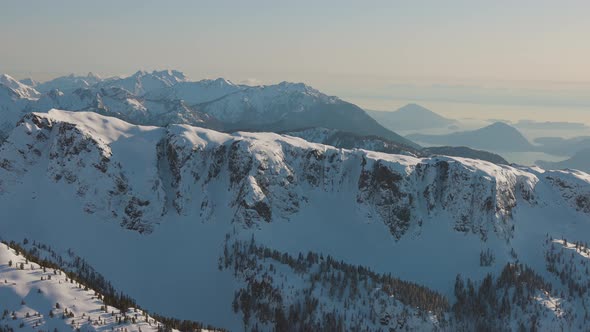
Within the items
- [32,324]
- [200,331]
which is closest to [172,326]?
[200,331]

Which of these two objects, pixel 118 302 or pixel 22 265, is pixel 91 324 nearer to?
pixel 118 302

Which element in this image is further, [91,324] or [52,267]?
[52,267]

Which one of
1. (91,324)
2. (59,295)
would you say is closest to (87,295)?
(59,295)

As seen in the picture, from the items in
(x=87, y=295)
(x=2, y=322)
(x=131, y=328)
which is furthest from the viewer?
(x=87, y=295)

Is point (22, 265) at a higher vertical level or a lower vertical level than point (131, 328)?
higher

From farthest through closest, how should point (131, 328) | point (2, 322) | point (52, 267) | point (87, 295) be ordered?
point (52, 267) → point (87, 295) → point (131, 328) → point (2, 322)

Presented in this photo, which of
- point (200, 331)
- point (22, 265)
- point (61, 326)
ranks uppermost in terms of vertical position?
point (22, 265)

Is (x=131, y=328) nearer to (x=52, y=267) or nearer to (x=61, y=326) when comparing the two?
(x=61, y=326)
